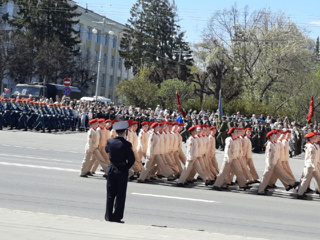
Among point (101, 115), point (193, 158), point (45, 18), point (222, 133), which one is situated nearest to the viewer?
point (193, 158)

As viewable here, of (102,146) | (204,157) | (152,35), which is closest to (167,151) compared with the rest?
(204,157)

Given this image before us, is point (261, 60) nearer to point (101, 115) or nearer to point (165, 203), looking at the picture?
point (101, 115)

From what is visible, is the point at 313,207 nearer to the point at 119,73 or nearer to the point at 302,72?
the point at 302,72

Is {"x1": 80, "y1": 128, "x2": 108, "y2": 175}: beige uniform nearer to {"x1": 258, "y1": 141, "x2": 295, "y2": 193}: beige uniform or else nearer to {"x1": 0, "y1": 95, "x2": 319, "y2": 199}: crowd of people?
{"x1": 0, "y1": 95, "x2": 319, "y2": 199}: crowd of people

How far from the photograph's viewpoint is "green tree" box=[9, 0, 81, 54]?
211ft

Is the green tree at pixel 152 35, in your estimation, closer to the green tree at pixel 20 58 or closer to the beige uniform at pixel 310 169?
the green tree at pixel 20 58

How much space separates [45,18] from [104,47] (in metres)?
20.7

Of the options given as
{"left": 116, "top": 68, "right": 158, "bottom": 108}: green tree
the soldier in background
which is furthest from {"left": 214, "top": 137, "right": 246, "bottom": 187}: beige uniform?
{"left": 116, "top": 68, "right": 158, "bottom": 108}: green tree

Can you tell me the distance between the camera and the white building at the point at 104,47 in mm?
78688

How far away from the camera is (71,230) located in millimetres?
8617

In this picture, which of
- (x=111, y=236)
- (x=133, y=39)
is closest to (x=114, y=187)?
(x=111, y=236)

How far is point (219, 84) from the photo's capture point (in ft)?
181

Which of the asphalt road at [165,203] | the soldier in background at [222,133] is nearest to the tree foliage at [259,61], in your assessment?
the soldier in background at [222,133]

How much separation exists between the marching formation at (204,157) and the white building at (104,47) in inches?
2190
